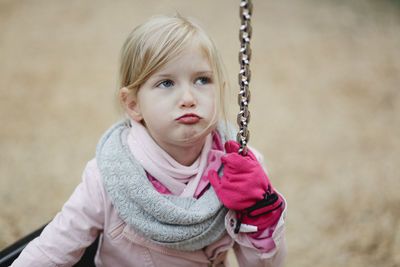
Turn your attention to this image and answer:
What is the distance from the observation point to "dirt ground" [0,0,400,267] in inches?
70.9

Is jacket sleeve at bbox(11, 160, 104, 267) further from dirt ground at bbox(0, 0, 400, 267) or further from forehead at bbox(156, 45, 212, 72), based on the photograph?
dirt ground at bbox(0, 0, 400, 267)

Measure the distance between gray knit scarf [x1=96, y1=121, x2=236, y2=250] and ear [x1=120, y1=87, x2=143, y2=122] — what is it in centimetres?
9

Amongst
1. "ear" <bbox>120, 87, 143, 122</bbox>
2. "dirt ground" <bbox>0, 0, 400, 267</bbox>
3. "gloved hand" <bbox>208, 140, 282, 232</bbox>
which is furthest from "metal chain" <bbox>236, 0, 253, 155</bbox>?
"dirt ground" <bbox>0, 0, 400, 267</bbox>

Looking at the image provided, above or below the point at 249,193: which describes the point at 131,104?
above

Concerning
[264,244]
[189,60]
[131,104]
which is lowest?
[264,244]

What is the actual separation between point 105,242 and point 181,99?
1.35 ft

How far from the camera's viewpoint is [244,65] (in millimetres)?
615

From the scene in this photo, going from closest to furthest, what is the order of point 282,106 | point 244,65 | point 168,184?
point 244,65, point 168,184, point 282,106

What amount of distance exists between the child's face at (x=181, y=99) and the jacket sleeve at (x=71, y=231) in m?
0.21

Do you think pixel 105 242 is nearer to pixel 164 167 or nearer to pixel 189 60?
pixel 164 167

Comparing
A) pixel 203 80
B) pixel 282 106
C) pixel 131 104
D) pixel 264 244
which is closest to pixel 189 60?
pixel 203 80

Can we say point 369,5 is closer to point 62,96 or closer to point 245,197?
point 62,96

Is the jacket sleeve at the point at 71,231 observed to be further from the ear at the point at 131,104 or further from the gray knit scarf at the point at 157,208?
the ear at the point at 131,104

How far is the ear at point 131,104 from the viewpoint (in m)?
0.86
